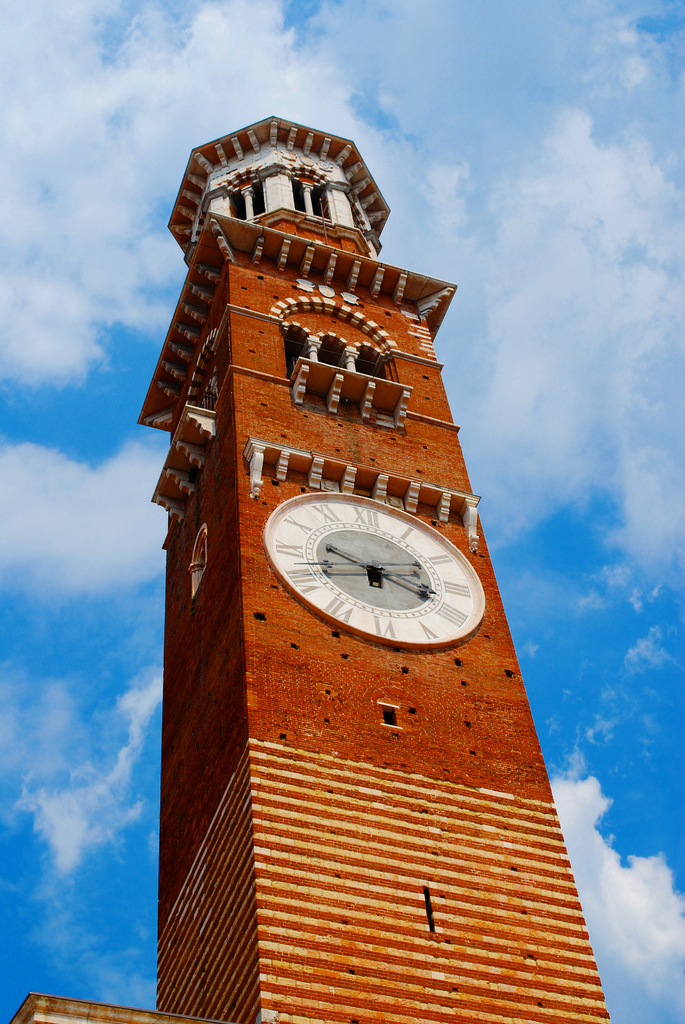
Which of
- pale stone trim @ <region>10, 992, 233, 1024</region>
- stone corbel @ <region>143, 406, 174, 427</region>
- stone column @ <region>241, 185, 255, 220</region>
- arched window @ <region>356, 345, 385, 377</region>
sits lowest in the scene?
pale stone trim @ <region>10, 992, 233, 1024</region>

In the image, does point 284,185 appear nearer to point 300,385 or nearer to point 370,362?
point 370,362

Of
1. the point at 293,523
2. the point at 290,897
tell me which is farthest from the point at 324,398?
the point at 290,897

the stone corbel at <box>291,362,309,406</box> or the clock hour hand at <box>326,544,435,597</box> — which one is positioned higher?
the stone corbel at <box>291,362,309,406</box>

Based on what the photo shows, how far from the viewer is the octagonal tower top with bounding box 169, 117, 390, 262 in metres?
33.6

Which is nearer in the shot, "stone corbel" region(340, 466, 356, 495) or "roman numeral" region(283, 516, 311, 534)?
"roman numeral" region(283, 516, 311, 534)

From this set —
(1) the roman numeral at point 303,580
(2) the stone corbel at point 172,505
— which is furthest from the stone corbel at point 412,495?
(2) the stone corbel at point 172,505

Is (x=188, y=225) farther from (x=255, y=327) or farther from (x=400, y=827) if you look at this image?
(x=400, y=827)

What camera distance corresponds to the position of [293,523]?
21844mm

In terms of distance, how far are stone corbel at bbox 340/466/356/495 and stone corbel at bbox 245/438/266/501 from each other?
1.54 m

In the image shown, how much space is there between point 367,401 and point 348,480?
9.52ft

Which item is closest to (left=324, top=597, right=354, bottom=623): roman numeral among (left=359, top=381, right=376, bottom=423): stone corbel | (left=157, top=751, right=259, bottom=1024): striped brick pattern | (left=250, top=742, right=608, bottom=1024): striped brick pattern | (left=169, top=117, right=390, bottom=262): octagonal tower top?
(left=250, top=742, right=608, bottom=1024): striped brick pattern

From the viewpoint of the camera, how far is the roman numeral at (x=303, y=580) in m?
20.5

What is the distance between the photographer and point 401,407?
26.0 metres

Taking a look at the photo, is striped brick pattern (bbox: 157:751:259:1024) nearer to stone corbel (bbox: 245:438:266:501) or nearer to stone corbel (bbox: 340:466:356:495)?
stone corbel (bbox: 245:438:266:501)
